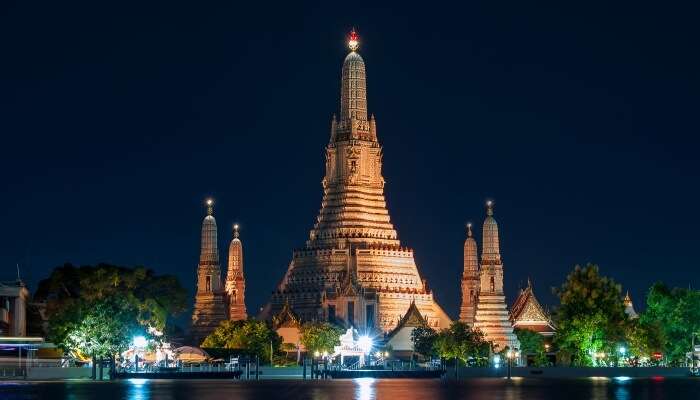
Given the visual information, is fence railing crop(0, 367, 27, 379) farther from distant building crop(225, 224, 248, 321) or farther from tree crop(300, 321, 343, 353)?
distant building crop(225, 224, 248, 321)

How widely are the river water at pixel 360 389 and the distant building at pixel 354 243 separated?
133 ft

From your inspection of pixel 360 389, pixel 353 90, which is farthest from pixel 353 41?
pixel 360 389

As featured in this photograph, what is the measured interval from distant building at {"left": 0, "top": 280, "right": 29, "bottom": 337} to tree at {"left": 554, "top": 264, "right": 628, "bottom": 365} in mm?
42913

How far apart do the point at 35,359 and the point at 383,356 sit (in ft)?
126

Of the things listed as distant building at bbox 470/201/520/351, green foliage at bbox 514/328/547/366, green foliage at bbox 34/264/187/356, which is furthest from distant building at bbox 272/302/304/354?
green foliage at bbox 514/328/547/366

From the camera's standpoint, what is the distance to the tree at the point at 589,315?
132m

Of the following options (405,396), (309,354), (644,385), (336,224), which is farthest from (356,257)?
(405,396)

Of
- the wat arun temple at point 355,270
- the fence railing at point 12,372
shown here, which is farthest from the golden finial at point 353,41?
the fence railing at point 12,372

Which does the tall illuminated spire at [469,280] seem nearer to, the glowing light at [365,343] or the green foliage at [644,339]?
the glowing light at [365,343]

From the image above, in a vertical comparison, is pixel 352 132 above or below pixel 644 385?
above

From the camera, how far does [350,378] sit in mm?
131500

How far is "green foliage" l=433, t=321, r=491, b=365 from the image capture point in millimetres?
146125

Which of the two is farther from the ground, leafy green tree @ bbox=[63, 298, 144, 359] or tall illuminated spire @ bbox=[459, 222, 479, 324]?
tall illuminated spire @ bbox=[459, 222, 479, 324]

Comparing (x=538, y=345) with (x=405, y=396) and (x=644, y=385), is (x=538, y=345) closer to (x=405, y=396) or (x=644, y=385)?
(x=644, y=385)
